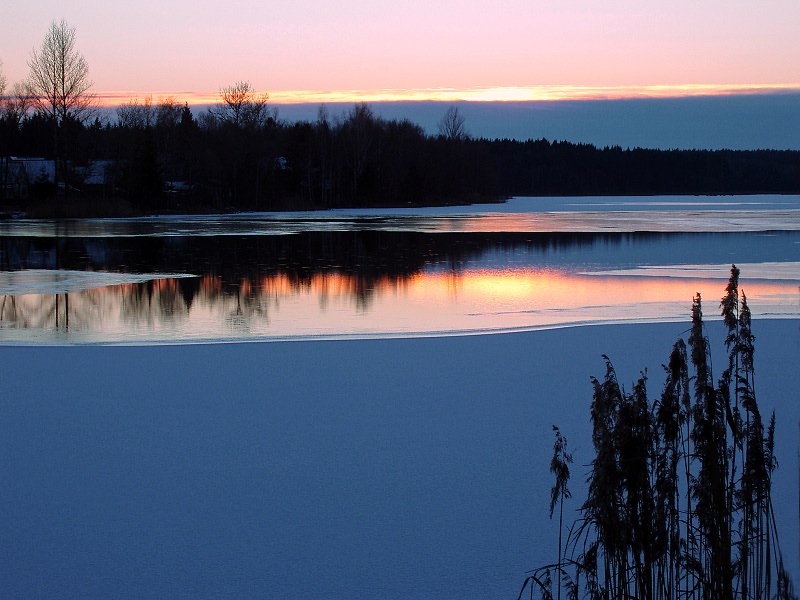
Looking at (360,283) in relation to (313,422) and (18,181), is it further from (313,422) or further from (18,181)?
(18,181)

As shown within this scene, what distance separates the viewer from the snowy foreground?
13.1 ft

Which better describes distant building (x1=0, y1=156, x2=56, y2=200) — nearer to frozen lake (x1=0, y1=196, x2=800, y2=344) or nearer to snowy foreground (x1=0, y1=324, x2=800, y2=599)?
frozen lake (x1=0, y1=196, x2=800, y2=344)

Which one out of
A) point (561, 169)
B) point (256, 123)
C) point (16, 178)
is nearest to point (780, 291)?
point (16, 178)

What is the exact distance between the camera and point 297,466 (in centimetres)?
537

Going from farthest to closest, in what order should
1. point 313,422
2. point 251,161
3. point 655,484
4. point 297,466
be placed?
point 251,161 → point 313,422 → point 297,466 → point 655,484

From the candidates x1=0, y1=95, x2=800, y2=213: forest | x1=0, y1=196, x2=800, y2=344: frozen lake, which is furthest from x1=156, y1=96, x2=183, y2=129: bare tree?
x1=0, y1=196, x2=800, y2=344: frozen lake

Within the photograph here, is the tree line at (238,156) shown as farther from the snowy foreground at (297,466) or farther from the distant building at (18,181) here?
the snowy foreground at (297,466)

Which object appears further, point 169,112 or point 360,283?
point 169,112

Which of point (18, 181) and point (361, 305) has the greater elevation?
point (18, 181)

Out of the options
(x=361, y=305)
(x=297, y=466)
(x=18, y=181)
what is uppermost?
(x=18, y=181)

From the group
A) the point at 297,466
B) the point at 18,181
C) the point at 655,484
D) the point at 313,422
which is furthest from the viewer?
the point at 18,181

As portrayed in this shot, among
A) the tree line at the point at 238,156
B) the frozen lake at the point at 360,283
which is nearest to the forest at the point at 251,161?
the tree line at the point at 238,156

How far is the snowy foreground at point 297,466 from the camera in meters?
3.99

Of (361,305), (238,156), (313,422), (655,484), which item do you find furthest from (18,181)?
(655,484)
